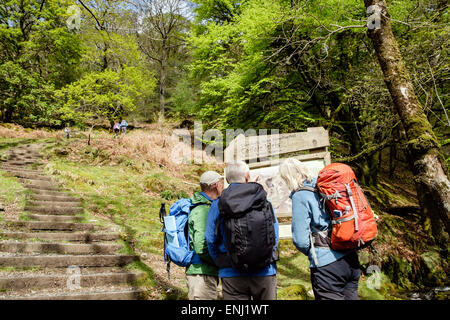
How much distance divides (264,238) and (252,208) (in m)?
0.26

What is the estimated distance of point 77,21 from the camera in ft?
10.9

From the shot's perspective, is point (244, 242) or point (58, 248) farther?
point (58, 248)

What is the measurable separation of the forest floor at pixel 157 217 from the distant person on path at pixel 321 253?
202 centimetres

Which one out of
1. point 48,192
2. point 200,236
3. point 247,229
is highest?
point 48,192

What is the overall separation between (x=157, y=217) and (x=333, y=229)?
23.4 feet

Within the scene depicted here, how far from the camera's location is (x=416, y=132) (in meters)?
3.47

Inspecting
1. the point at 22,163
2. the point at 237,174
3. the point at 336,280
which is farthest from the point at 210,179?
the point at 22,163

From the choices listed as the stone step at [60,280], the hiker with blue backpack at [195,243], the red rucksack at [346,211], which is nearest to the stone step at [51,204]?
the stone step at [60,280]

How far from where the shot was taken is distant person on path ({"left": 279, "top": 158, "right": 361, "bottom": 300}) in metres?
2.25

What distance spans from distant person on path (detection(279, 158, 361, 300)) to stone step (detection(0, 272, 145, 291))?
3511 mm

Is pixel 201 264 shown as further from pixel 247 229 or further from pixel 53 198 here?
pixel 53 198

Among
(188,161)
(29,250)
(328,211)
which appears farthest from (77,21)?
(188,161)

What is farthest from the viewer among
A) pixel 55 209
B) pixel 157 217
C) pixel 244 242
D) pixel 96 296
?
pixel 157 217

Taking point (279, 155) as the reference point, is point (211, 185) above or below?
below
